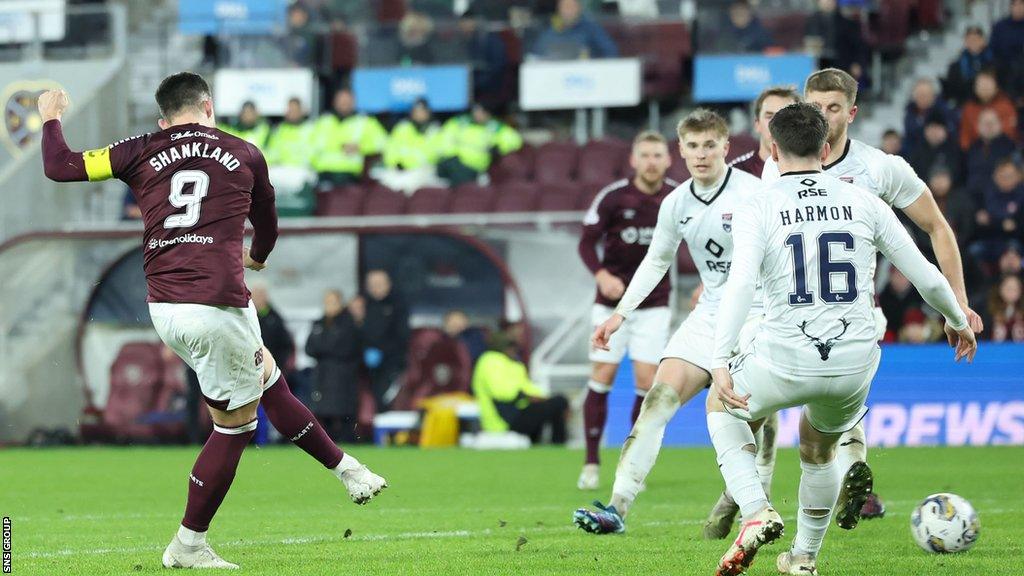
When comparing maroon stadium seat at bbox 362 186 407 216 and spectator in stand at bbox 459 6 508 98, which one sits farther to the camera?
spectator in stand at bbox 459 6 508 98

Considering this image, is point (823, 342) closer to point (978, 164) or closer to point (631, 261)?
point (631, 261)

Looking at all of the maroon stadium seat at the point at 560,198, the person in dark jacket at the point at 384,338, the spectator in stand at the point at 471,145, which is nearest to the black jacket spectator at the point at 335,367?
the person in dark jacket at the point at 384,338

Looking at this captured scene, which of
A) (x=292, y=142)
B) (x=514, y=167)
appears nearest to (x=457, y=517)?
(x=514, y=167)

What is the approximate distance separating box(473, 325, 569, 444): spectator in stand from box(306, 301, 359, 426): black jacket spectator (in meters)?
1.51

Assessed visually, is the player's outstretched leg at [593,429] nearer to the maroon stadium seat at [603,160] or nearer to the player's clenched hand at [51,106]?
the player's clenched hand at [51,106]

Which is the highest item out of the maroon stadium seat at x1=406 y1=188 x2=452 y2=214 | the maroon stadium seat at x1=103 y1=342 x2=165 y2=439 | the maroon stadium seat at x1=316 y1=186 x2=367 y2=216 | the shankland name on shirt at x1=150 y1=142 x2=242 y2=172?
the shankland name on shirt at x1=150 y1=142 x2=242 y2=172

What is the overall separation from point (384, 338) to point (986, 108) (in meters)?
7.76

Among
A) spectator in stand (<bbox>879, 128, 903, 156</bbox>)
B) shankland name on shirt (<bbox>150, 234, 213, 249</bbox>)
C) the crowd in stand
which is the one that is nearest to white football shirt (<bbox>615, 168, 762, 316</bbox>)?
shankland name on shirt (<bbox>150, 234, 213, 249</bbox>)

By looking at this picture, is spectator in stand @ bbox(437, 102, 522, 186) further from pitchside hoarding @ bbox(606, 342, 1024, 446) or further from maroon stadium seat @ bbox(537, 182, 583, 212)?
pitchside hoarding @ bbox(606, 342, 1024, 446)

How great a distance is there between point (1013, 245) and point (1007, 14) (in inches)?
162

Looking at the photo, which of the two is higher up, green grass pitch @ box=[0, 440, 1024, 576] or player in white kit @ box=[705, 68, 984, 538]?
player in white kit @ box=[705, 68, 984, 538]

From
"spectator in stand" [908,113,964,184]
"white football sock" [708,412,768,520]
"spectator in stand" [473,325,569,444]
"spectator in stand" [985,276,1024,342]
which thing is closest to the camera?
"white football sock" [708,412,768,520]

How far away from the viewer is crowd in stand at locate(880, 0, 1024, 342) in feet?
55.1

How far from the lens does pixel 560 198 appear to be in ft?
62.5
